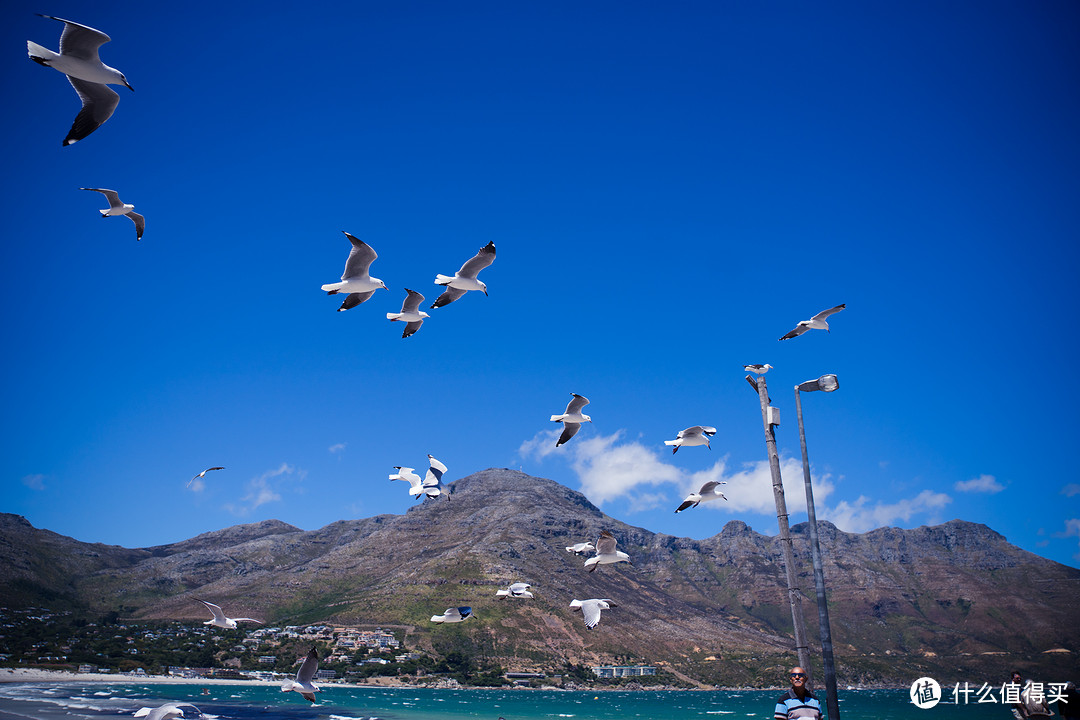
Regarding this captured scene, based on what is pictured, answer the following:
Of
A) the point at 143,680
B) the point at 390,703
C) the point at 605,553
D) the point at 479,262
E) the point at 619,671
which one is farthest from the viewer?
the point at 619,671

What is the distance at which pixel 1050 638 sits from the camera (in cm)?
18638

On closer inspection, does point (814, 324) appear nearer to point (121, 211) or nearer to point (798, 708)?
point (798, 708)

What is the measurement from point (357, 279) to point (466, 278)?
2268 mm

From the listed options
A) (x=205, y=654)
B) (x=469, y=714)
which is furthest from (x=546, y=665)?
(x=205, y=654)

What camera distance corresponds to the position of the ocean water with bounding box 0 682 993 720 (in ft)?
201

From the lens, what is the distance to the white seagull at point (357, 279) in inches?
534

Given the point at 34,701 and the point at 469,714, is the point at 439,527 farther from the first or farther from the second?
the point at 34,701

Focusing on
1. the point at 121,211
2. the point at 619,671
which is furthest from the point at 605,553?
the point at 619,671

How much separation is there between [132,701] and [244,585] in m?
108

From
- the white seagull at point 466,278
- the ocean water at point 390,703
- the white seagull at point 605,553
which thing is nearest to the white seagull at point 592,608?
the white seagull at point 605,553

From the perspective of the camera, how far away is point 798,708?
22.5ft

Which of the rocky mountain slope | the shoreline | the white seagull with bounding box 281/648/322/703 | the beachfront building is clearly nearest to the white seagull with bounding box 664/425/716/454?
the white seagull with bounding box 281/648/322/703

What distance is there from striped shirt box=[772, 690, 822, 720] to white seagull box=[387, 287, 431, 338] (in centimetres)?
1022

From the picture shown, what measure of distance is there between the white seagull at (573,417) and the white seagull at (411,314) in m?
3.76
